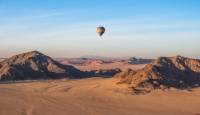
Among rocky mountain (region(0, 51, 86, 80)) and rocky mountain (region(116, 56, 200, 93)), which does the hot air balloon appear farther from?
rocky mountain (region(0, 51, 86, 80))

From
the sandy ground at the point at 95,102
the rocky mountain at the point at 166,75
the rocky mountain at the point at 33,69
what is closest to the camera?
the sandy ground at the point at 95,102

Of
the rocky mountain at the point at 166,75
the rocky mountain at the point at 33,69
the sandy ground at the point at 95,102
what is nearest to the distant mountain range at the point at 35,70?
the rocky mountain at the point at 33,69

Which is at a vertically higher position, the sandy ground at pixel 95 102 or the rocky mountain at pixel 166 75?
the rocky mountain at pixel 166 75

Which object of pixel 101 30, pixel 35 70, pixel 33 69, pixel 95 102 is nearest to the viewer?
pixel 95 102

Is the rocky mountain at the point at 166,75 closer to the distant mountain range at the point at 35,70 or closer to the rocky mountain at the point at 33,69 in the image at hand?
the distant mountain range at the point at 35,70

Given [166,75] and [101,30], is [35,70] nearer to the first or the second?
[101,30]

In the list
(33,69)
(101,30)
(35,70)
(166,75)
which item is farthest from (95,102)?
(33,69)
